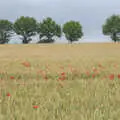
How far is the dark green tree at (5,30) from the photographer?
85.1 metres

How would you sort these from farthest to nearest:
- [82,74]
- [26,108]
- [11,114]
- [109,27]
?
[109,27], [82,74], [26,108], [11,114]

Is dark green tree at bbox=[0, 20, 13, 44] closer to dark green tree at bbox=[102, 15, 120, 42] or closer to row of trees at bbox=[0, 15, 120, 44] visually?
row of trees at bbox=[0, 15, 120, 44]

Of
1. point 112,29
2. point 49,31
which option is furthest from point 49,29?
point 112,29

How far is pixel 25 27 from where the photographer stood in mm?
82875

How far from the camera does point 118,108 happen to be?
450cm

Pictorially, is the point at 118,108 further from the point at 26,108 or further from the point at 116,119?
the point at 26,108

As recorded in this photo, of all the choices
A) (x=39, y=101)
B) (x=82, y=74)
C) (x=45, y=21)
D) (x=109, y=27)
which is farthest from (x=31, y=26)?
(x=39, y=101)

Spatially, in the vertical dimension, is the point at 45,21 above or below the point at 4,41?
above

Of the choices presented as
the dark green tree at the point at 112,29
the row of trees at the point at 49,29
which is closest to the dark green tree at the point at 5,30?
the row of trees at the point at 49,29

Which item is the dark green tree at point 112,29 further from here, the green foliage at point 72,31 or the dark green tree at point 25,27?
the dark green tree at point 25,27

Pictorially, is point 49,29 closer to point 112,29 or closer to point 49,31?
point 49,31

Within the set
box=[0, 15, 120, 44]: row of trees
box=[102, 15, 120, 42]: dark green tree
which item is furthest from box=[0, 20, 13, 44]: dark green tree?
box=[102, 15, 120, 42]: dark green tree

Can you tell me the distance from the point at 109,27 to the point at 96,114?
75832 millimetres

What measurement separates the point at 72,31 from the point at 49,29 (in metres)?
6.45
